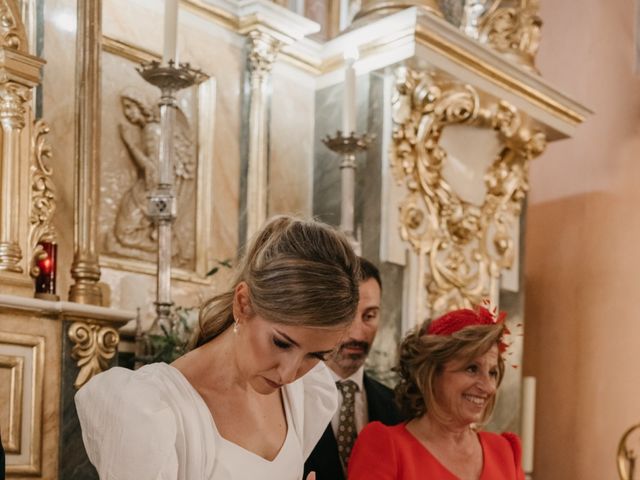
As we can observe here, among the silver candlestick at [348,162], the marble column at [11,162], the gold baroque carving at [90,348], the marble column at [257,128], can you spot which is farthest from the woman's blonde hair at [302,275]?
the marble column at [257,128]

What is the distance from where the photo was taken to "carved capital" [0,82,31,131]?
11.2ft

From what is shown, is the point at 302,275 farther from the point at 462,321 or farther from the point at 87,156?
the point at 87,156

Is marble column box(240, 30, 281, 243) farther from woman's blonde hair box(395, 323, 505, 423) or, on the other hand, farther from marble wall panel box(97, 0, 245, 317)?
woman's blonde hair box(395, 323, 505, 423)

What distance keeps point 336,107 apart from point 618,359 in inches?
97.4

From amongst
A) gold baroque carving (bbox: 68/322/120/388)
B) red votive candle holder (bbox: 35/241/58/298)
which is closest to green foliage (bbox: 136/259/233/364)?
gold baroque carving (bbox: 68/322/120/388)

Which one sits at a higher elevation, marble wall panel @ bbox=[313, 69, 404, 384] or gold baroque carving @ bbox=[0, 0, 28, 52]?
gold baroque carving @ bbox=[0, 0, 28, 52]

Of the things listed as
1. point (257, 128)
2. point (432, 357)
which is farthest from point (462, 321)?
point (257, 128)

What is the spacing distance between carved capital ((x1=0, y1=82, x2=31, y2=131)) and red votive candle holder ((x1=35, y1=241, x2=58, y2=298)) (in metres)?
0.39

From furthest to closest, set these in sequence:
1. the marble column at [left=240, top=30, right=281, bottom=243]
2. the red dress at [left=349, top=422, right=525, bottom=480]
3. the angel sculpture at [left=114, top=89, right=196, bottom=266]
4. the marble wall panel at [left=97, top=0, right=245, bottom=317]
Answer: the marble column at [left=240, top=30, right=281, bottom=243]
the marble wall panel at [left=97, top=0, right=245, bottom=317]
the angel sculpture at [left=114, top=89, right=196, bottom=266]
the red dress at [left=349, top=422, right=525, bottom=480]

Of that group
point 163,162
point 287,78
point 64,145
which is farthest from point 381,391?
point 287,78

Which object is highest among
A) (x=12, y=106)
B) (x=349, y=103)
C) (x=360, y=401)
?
(x=349, y=103)

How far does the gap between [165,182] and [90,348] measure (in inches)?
24.6

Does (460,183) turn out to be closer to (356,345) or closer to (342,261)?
(356,345)

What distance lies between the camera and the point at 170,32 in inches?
143
